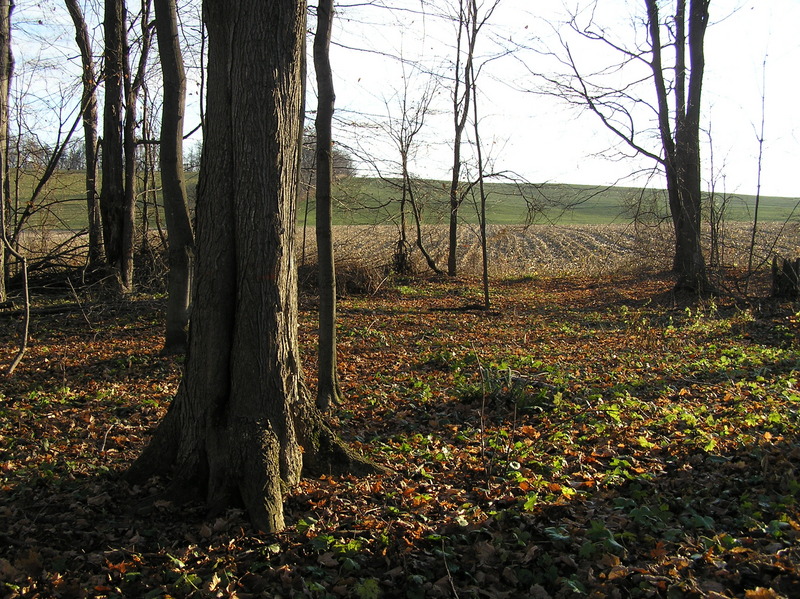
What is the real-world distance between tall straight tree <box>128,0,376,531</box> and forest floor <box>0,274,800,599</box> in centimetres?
31

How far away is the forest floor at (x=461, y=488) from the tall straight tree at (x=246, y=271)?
314mm

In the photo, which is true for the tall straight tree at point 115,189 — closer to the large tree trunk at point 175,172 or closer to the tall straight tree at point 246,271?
the large tree trunk at point 175,172

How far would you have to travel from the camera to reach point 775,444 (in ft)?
16.5

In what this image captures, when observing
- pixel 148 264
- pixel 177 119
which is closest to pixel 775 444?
pixel 177 119

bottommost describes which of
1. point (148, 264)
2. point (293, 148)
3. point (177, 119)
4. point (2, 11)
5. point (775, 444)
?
point (775, 444)

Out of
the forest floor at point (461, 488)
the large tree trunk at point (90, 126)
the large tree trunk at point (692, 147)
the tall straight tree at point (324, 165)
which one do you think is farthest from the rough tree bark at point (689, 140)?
the large tree trunk at point (90, 126)

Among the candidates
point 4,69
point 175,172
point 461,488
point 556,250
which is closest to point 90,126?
point 4,69

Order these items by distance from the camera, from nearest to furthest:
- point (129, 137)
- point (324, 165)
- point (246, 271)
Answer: point (246, 271) < point (324, 165) < point (129, 137)

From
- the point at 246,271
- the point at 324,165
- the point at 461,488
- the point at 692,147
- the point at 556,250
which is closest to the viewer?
the point at 246,271

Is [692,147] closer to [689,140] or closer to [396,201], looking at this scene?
[689,140]

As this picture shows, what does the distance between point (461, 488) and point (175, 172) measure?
20.9ft

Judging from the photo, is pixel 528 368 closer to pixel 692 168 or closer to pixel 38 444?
pixel 38 444

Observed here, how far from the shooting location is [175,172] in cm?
851

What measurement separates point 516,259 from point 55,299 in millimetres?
18242
